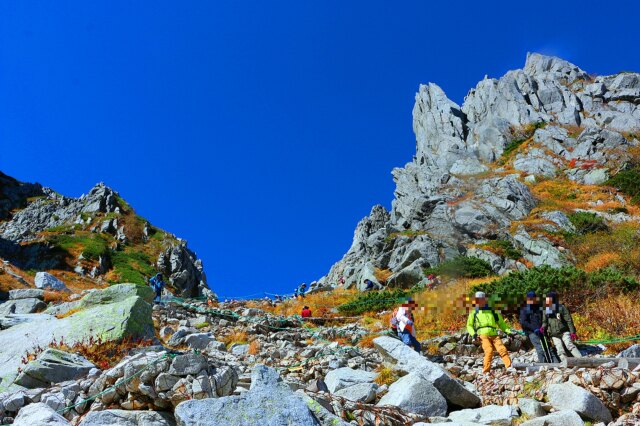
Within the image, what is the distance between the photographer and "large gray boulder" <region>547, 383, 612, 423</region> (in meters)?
6.66

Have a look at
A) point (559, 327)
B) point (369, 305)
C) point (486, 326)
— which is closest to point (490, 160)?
point (369, 305)

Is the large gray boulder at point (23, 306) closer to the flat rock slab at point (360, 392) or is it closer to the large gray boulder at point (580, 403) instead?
the flat rock slab at point (360, 392)

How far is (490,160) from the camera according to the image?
64.1m

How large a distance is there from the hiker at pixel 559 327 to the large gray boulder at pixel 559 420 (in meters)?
6.15

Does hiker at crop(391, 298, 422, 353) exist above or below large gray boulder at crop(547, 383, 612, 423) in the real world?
above

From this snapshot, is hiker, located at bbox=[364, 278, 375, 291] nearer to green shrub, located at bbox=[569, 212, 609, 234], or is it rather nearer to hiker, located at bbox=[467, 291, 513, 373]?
green shrub, located at bbox=[569, 212, 609, 234]

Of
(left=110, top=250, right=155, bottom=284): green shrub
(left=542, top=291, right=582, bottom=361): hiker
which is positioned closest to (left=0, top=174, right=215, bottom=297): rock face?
(left=110, top=250, right=155, bottom=284): green shrub

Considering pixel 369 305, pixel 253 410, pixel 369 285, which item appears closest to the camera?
pixel 253 410

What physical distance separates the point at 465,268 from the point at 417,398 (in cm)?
2387

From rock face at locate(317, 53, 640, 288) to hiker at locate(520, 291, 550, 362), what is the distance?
19.9 m

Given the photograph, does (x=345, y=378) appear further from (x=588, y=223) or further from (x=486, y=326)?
(x=588, y=223)

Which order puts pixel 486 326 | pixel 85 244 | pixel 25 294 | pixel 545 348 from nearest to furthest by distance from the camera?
pixel 486 326, pixel 545 348, pixel 25 294, pixel 85 244

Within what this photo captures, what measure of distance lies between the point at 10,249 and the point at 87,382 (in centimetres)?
4161

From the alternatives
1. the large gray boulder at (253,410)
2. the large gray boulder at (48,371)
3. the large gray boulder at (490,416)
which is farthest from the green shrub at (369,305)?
the large gray boulder at (253,410)
